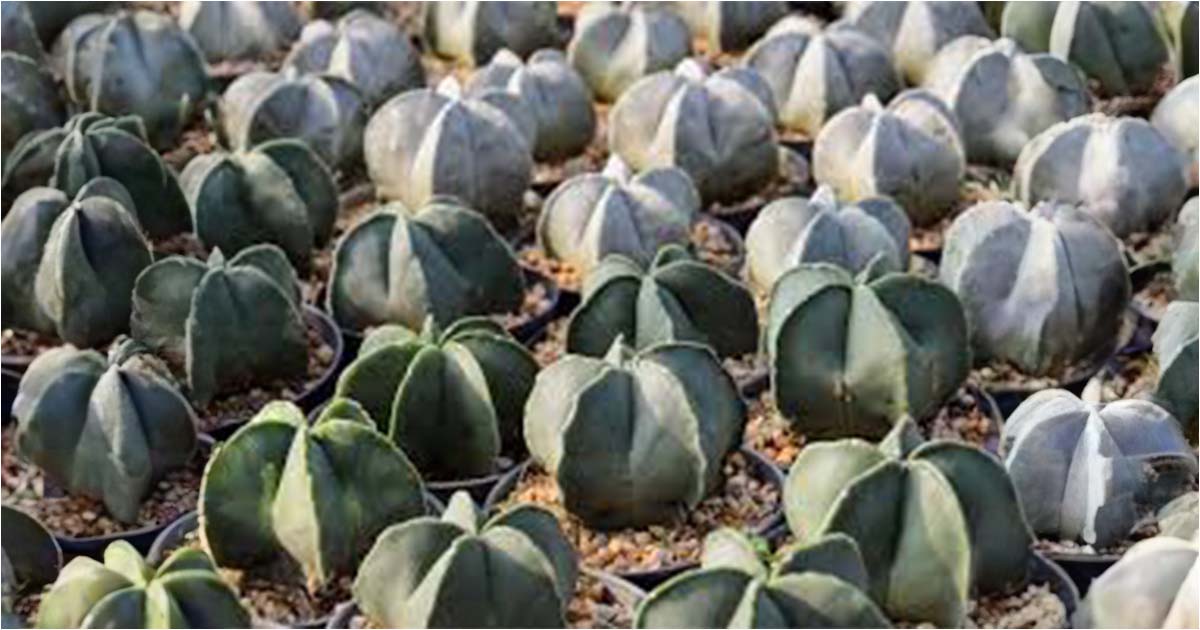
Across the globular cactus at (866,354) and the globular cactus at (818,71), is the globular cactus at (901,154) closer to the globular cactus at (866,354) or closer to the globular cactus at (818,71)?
the globular cactus at (818,71)

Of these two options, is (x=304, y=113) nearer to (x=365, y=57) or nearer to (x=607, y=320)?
(x=365, y=57)

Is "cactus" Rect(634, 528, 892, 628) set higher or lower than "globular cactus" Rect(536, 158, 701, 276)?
higher

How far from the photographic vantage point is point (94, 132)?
8.75 ft

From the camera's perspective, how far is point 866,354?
2.19 metres

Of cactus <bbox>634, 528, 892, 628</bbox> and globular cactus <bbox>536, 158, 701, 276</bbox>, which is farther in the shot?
globular cactus <bbox>536, 158, 701, 276</bbox>

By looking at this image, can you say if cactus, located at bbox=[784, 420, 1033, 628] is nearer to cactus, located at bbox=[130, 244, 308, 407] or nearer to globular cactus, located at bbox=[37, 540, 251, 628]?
globular cactus, located at bbox=[37, 540, 251, 628]

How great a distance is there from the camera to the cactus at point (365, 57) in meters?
Answer: 3.12

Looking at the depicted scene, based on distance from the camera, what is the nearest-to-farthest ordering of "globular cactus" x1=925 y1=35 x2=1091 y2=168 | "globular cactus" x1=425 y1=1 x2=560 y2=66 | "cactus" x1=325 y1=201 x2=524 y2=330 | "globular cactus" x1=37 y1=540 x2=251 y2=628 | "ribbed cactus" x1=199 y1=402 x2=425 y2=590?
1. "globular cactus" x1=37 y1=540 x2=251 y2=628
2. "ribbed cactus" x1=199 y1=402 x2=425 y2=590
3. "cactus" x1=325 y1=201 x2=524 y2=330
4. "globular cactus" x1=925 y1=35 x2=1091 y2=168
5. "globular cactus" x1=425 y1=1 x2=560 y2=66

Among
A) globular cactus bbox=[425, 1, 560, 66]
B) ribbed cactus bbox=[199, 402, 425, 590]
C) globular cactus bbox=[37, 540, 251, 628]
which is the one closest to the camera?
globular cactus bbox=[37, 540, 251, 628]

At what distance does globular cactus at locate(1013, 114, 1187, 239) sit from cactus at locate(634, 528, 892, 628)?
997 mm

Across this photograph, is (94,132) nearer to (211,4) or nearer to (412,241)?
(412,241)

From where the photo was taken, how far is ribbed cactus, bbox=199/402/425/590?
196cm

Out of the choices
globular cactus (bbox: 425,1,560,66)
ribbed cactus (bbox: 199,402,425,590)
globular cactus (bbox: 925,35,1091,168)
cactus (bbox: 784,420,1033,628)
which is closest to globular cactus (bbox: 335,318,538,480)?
ribbed cactus (bbox: 199,402,425,590)

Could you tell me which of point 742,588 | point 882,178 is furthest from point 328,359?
point 742,588
